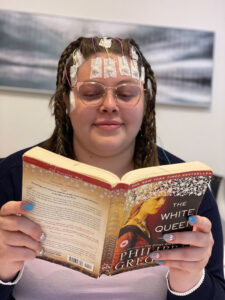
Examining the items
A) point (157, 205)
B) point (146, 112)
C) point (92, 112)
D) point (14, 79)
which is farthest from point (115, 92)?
point (14, 79)

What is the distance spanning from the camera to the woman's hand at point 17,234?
1.92 ft

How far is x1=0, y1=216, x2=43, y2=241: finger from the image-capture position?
1.92 ft

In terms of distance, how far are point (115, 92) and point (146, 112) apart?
0.19 m

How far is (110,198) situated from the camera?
532mm

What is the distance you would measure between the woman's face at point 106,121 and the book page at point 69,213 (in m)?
0.25

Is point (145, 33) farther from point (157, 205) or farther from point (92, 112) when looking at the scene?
point (157, 205)

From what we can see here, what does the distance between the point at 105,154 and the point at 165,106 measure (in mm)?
1239

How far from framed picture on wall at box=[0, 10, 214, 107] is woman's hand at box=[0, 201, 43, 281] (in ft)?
4.46

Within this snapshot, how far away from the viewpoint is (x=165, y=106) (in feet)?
6.47

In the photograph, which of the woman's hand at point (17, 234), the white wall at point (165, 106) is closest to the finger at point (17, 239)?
the woman's hand at point (17, 234)

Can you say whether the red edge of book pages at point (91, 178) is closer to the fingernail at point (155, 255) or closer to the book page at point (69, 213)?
the book page at point (69, 213)

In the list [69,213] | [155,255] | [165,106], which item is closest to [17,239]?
[69,213]

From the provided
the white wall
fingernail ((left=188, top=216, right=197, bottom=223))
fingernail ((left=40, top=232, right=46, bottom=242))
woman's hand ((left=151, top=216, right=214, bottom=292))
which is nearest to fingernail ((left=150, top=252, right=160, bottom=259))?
woman's hand ((left=151, top=216, right=214, bottom=292))

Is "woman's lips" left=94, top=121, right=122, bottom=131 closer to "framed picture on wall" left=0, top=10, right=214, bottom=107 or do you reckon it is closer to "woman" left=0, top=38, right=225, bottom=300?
"woman" left=0, top=38, right=225, bottom=300
